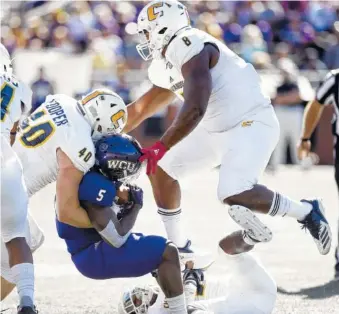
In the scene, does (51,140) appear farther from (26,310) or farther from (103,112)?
(26,310)

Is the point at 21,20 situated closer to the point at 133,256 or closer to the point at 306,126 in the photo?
the point at 306,126

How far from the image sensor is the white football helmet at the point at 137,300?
5656mm

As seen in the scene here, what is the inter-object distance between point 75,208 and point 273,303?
136 centimetres

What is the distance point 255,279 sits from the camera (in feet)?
19.1

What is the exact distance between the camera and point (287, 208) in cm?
604

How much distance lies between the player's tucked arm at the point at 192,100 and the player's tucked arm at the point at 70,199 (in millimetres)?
695

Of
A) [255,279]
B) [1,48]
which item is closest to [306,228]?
[255,279]

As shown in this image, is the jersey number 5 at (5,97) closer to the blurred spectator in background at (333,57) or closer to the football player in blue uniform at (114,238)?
the football player in blue uniform at (114,238)

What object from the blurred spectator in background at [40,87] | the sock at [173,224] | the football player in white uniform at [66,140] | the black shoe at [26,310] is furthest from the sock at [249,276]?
the blurred spectator in background at [40,87]

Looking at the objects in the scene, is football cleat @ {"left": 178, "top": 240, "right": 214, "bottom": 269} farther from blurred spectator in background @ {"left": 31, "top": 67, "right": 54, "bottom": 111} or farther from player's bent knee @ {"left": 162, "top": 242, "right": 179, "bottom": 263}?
blurred spectator in background @ {"left": 31, "top": 67, "right": 54, "bottom": 111}

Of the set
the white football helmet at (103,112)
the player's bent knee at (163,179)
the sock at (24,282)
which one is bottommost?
the player's bent knee at (163,179)

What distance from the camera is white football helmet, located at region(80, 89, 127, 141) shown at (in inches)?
219

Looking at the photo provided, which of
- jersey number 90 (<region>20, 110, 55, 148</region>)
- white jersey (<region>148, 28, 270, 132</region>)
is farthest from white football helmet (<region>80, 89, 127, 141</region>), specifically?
white jersey (<region>148, 28, 270, 132</region>)

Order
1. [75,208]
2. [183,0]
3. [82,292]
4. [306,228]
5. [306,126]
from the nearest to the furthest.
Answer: [75,208]
[306,228]
[82,292]
[306,126]
[183,0]
